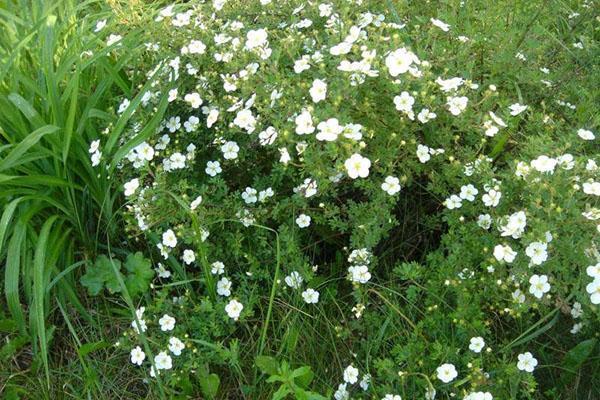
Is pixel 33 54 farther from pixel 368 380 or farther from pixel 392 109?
pixel 368 380

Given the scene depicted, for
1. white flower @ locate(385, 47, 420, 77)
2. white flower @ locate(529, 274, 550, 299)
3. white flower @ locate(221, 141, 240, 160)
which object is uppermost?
white flower @ locate(385, 47, 420, 77)

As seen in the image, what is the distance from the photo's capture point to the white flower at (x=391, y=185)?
213 cm

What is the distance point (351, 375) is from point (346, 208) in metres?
0.52

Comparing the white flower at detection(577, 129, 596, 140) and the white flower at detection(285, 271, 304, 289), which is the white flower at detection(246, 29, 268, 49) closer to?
the white flower at detection(285, 271, 304, 289)

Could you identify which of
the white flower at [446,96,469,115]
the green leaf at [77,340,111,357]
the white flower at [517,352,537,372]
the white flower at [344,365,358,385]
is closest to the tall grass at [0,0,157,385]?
the green leaf at [77,340,111,357]

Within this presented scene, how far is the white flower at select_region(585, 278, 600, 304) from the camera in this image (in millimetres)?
1758

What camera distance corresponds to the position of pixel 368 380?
2084 mm

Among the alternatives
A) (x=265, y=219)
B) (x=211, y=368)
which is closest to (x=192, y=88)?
(x=265, y=219)

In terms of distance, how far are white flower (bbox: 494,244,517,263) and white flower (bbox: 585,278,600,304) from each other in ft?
0.70

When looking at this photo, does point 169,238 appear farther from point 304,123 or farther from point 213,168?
point 304,123

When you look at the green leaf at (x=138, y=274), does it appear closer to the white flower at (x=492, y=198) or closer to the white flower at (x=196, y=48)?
the white flower at (x=196, y=48)

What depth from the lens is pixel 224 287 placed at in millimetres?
2312

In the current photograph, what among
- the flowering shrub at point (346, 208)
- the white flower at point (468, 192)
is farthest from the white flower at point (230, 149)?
the white flower at point (468, 192)

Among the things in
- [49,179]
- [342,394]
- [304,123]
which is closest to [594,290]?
[342,394]
